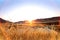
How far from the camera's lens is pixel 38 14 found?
4.72 ft

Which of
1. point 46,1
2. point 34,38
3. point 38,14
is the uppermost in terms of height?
point 46,1

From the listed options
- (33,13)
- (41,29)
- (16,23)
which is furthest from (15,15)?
(41,29)

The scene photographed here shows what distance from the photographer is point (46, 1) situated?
1.44 meters

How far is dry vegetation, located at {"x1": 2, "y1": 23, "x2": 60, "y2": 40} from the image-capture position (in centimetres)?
136

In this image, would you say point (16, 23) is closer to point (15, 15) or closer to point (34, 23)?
point (15, 15)

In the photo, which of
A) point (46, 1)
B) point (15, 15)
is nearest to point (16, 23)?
point (15, 15)

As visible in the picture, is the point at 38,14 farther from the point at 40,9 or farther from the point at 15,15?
the point at 15,15

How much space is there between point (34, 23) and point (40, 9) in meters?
0.17

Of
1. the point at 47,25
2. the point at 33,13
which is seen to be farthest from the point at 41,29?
the point at 33,13

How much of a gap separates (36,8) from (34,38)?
1.07ft

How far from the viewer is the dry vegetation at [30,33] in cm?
136

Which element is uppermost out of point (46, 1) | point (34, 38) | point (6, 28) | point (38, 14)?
point (46, 1)

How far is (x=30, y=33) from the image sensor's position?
138cm

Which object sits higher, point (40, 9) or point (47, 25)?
point (40, 9)
